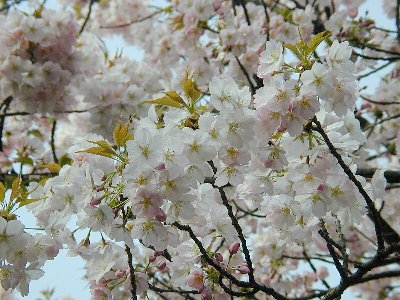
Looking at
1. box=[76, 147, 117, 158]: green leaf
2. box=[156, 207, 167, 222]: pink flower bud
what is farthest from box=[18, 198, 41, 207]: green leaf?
box=[156, 207, 167, 222]: pink flower bud

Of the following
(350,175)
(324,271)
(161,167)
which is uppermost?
(324,271)

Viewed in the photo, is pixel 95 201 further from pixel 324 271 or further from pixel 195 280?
pixel 324 271

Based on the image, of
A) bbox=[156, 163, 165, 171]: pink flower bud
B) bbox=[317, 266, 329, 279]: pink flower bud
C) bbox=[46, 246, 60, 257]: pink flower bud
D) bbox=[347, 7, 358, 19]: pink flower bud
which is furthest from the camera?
bbox=[317, 266, 329, 279]: pink flower bud

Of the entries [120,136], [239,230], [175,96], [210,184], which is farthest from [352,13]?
[120,136]

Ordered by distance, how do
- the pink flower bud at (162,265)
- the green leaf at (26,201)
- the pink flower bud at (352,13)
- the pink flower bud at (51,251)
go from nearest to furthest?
the green leaf at (26,201), the pink flower bud at (51,251), the pink flower bud at (162,265), the pink flower bud at (352,13)

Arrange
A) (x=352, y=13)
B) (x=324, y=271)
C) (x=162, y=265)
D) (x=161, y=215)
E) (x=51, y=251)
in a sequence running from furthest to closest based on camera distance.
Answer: (x=324, y=271)
(x=352, y=13)
(x=162, y=265)
(x=51, y=251)
(x=161, y=215)

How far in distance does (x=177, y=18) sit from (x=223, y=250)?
2122mm

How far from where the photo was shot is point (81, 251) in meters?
2.10

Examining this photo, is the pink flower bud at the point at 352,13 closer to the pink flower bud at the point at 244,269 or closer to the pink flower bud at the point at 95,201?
the pink flower bud at the point at 244,269

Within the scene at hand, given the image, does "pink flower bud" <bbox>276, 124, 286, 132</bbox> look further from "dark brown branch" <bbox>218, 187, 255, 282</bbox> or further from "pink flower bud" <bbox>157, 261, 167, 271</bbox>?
"pink flower bud" <bbox>157, 261, 167, 271</bbox>

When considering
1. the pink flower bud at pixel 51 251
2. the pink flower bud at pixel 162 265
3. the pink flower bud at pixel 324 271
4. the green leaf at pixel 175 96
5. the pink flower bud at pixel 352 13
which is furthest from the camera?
the pink flower bud at pixel 324 271

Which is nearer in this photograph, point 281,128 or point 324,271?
point 281,128

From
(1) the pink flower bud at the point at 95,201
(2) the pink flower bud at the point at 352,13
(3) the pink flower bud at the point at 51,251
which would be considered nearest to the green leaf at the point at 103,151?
(1) the pink flower bud at the point at 95,201

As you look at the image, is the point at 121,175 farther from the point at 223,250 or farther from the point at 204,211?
the point at 223,250
